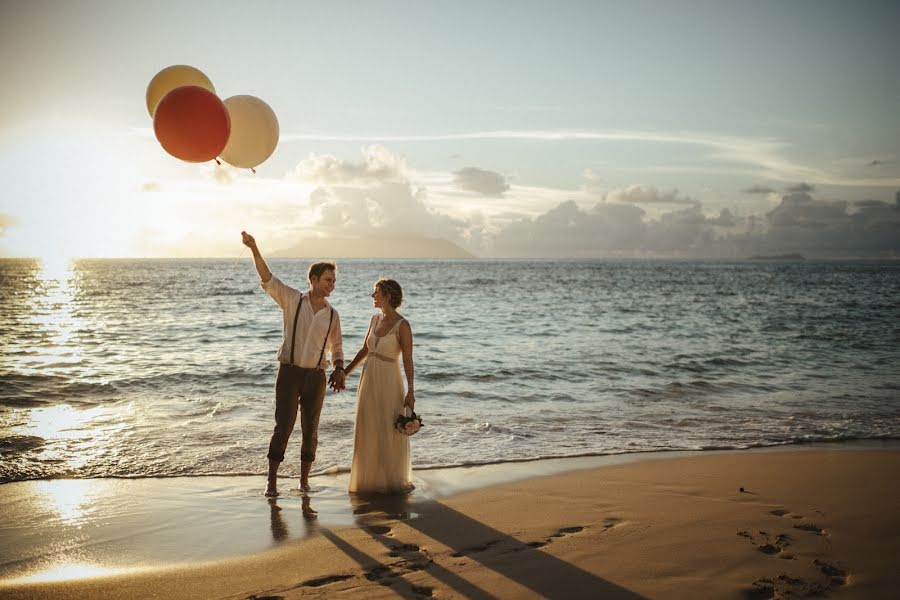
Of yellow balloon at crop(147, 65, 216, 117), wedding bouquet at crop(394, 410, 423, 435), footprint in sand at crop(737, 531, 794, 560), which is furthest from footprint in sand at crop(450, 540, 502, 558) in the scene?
yellow balloon at crop(147, 65, 216, 117)

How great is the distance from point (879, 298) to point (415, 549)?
51153 mm

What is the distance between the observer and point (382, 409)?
6.68m

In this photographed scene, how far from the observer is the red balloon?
232 inches

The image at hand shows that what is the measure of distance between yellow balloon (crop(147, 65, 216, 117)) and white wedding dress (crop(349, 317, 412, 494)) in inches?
130

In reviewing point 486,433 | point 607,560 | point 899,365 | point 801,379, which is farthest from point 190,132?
point 899,365

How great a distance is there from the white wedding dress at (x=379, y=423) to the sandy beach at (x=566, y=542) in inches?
11.3

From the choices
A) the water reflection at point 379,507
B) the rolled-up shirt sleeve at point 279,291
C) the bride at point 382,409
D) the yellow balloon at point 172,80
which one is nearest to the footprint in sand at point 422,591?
the water reflection at point 379,507

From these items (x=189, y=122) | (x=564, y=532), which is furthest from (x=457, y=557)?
(x=189, y=122)

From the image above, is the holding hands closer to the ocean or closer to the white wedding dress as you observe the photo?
the white wedding dress

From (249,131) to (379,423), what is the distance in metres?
3.39

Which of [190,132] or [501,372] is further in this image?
[501,372]

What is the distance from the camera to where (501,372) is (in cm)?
1531

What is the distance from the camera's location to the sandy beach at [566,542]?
443cm

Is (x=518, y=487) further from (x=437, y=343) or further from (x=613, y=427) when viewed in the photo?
(x=437, y=343)
